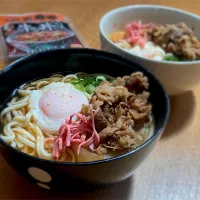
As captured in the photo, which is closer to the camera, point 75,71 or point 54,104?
point 54,104

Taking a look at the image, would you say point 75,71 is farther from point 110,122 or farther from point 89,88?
point 110,122

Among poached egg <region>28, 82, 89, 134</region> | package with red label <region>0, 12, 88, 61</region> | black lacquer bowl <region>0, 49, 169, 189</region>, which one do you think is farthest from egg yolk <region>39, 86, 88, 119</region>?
package with red label <region>0, 12, 88, 61</region>

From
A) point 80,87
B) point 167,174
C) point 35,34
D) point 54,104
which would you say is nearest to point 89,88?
point 80,87

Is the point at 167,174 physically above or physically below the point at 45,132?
below

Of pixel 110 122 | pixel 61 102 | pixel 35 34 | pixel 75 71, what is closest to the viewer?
pixel 110 122

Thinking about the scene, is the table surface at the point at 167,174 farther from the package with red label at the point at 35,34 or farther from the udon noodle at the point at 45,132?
the package with red label at the point at 35,34

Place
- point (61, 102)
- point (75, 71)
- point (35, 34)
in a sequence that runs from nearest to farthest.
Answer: point (61, 102), point (75, 71), point (35, 34)

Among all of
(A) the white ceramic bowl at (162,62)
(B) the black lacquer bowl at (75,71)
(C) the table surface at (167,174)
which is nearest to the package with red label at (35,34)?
(A) the white ceramic bowl at (162,62)
